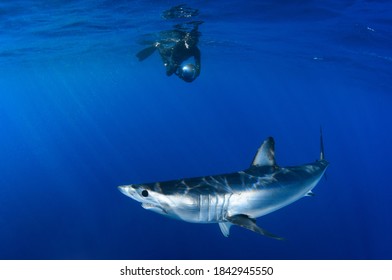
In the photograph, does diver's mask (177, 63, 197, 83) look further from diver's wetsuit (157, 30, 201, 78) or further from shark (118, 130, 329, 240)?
shark (118, 130, 329, 240)

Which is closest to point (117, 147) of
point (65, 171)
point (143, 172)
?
point (65, 171)

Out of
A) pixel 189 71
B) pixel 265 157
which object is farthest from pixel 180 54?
pixel 265 157

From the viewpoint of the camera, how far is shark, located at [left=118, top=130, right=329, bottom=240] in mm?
4270

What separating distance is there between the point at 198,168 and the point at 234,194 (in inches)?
740

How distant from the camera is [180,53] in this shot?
13344 millimetres

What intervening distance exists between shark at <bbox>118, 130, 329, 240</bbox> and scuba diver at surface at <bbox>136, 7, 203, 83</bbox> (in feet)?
15.3

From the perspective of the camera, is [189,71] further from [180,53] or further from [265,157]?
[265,157]

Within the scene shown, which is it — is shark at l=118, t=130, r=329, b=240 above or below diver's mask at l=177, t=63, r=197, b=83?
below

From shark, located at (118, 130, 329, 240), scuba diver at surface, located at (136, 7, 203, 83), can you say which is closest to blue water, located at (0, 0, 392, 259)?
scuba diver at surface, located at (136, 7, 203, 83)

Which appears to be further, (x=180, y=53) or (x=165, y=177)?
(x=165, y=177)

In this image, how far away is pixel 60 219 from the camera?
1498 cm

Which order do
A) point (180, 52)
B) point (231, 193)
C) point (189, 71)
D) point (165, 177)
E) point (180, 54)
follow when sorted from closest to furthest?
1. point (231, 193)
2. point (189, 71)
3. point (180, 54)
4. point (180, 52)
5. point (165, 177)

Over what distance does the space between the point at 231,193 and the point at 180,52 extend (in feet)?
32.6

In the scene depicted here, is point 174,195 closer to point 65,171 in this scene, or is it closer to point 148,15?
point 148,15
